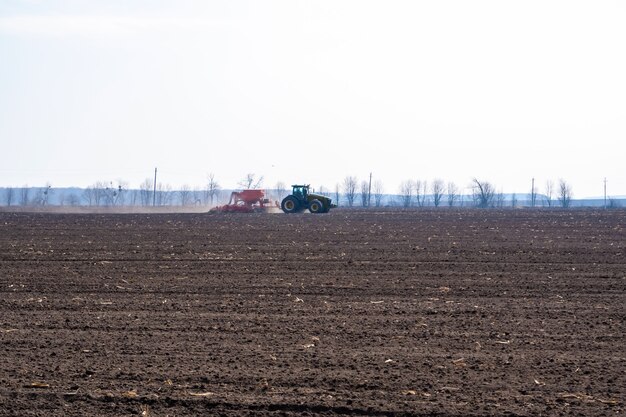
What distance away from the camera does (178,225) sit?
4244 cm

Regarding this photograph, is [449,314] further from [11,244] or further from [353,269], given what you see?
[11,244]

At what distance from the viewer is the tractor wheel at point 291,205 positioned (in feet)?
189

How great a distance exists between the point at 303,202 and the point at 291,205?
836mm

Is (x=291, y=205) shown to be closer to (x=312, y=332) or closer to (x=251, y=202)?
(x=251, y=202)

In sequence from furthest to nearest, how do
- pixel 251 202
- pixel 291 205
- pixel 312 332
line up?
pixel 251 202
pixel 291 205
pixel 312 332

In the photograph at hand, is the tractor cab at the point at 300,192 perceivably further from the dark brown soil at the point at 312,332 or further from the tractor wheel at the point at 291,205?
the dark brown soil at the point at 312,332

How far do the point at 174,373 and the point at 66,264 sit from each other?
13.5 m

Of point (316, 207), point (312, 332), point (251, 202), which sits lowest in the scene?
point (312, 332)

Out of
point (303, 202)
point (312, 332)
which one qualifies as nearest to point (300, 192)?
point (303, 202)

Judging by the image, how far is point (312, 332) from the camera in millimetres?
13570

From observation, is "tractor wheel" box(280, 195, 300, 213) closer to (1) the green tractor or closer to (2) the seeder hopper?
(1) the green tractor

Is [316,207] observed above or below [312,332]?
above

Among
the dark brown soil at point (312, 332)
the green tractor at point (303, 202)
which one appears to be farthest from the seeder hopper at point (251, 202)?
the dark brown soil at point (312, 332)

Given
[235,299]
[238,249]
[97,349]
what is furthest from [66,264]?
[97,349]
